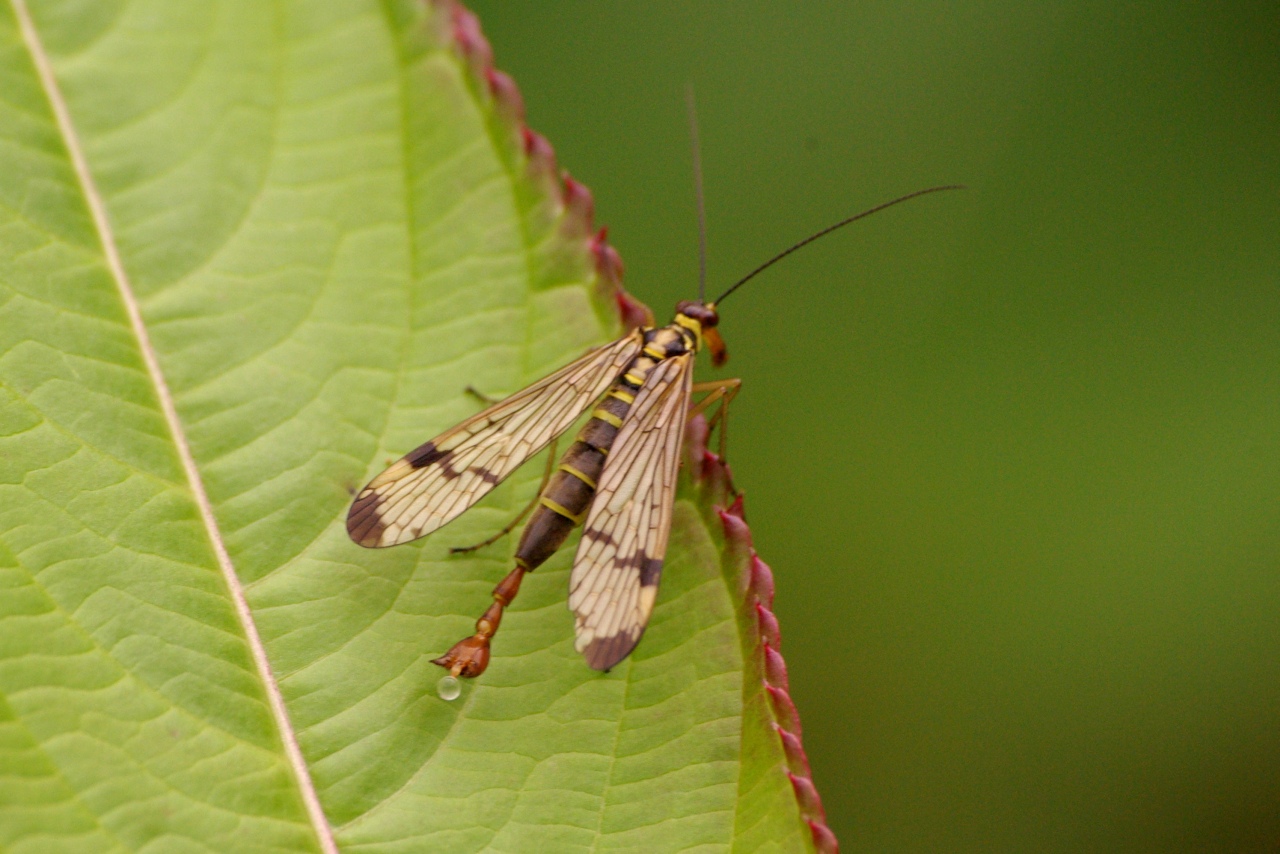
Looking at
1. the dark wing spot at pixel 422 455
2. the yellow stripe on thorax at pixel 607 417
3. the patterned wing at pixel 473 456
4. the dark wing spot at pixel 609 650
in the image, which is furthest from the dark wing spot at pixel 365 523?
the yellow stripe on thorax at pixel 607 417

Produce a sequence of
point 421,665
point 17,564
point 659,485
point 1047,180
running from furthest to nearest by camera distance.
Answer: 1. point 1047,180
2. point 659,485
3. point 421,665
4. point 17,564

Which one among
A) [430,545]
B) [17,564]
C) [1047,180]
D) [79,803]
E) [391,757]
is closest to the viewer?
[79,803]

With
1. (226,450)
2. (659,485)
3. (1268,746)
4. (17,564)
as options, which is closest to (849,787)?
(1268,746)

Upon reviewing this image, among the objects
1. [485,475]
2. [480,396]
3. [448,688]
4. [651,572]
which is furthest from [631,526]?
[448,688]

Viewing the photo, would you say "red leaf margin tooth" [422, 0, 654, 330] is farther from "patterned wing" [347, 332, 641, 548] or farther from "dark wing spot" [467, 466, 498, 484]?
"dark wing spot" [467, 466, 498, 484]

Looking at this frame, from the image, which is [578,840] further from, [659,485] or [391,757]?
[659,485]

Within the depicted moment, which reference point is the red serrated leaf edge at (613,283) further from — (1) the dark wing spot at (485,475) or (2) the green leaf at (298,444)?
(1) the dark wing spot at (485,475)

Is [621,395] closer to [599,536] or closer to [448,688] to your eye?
[599,536]
